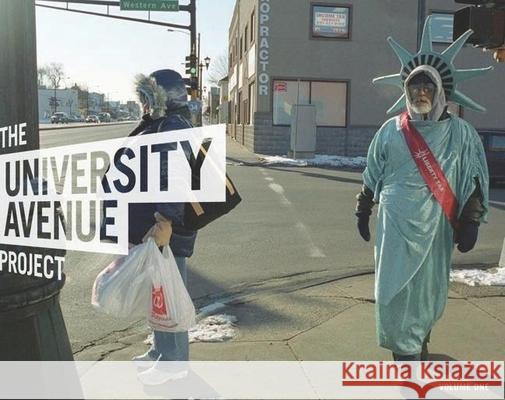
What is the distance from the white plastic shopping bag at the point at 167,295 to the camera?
3209mm

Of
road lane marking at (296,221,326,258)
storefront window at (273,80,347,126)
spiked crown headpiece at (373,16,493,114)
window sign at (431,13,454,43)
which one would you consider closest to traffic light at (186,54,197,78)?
storefront window at (273,80,347,126)

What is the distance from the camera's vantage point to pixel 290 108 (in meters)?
24.3

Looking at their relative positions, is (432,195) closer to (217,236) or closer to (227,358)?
(227,358)

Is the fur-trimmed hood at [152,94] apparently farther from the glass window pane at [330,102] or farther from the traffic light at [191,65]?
the traffic light at [191,65]

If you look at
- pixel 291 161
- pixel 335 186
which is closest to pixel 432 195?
pixel 335 186

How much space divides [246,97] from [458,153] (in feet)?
86.8

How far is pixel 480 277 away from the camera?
6199 millimetres

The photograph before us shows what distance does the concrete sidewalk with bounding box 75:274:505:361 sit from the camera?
163 inches

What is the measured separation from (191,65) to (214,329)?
22.1m

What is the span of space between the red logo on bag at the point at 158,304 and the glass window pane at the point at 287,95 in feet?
70.2

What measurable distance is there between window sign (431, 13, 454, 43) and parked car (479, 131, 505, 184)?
8847mm

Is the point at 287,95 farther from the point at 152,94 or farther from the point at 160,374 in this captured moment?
the point at 160,374

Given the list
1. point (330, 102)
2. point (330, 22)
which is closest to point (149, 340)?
point (330, 102)

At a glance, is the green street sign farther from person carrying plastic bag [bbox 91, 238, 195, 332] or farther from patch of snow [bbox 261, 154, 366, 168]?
person carrying plastic bag [bbox 91, 238, 195, 332]
